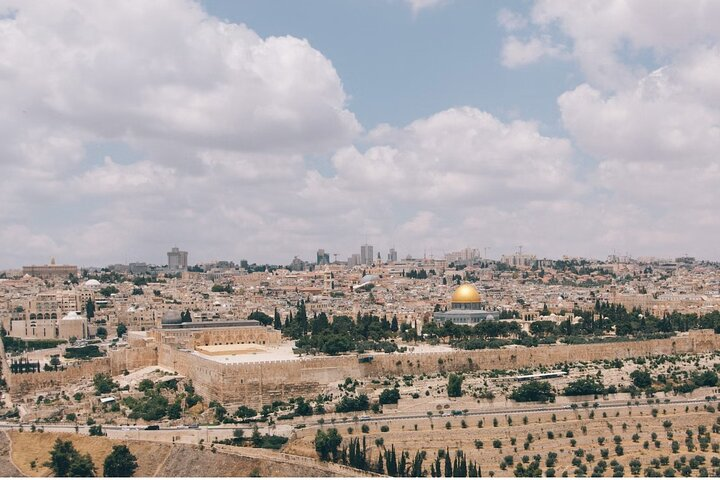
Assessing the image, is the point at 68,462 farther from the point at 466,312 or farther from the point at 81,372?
the point at 466,312

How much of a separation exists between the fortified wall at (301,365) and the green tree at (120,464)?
6681mm

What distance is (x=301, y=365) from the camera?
47.4 meters

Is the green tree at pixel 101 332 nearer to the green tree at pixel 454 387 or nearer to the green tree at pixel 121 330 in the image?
the green tree at pixel 121 330

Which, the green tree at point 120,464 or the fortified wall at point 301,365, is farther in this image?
the fortified wall at point 301,365

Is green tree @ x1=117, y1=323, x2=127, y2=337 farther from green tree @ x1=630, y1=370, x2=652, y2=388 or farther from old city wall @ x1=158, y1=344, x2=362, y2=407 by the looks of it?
green tree @ x1=630, y1=370, x2=652, y2=388

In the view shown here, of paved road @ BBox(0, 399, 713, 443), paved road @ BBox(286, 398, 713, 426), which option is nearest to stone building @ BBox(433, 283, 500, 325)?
paved road @ BBox(286, 398, 713, 426)

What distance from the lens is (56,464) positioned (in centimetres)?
4009

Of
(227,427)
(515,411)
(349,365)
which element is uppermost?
(349,365)

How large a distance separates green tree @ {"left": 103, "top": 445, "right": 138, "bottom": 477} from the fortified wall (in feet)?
21.9

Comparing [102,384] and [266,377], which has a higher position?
[266,377]

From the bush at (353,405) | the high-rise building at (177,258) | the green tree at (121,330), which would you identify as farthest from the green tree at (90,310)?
the high-rise building at (177,258)

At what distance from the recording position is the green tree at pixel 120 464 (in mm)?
38812

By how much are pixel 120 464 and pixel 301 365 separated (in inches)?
429

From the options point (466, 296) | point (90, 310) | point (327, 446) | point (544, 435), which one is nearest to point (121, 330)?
point (90, 310)
